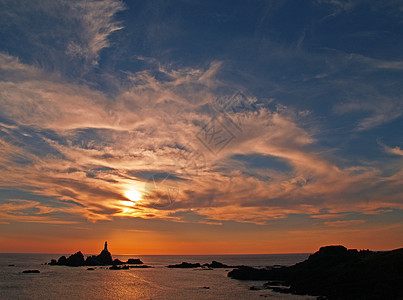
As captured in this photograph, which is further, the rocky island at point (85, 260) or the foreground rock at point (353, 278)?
the rocky island at point (85, 260)

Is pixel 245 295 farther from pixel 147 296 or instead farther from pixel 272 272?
pixel 272 272

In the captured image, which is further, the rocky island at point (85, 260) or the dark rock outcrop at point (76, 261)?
the rocky island at point (85, 260)

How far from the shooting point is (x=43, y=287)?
84750 mm

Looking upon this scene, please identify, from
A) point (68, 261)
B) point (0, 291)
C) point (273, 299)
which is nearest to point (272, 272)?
point (273, 299)

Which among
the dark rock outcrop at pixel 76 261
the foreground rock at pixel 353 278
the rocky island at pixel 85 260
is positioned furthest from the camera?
the rocky island at pixel 85 260

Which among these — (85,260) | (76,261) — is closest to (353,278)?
(76,261)

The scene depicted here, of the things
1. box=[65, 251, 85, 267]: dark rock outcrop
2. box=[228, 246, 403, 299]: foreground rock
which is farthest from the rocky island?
box=[228, 246, 403, 299]: foreground rock

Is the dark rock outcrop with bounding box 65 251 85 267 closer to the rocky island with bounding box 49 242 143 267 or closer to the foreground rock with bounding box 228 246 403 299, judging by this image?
the rocky island with bounding box 49 242 143 267

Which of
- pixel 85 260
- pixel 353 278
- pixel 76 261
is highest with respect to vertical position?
pixel 353 278

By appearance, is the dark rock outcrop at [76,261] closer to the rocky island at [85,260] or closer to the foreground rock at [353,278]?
the rocky island at [85,260]

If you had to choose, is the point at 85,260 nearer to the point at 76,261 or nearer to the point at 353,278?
the point at 76,261

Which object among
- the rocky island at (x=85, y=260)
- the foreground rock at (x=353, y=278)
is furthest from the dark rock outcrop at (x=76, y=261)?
the foreground rock at (x=353, y=278)

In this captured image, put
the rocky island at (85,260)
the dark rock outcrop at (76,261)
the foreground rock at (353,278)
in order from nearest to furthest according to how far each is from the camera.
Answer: the foreground rock at (353,278)
the dark rock outcrop at (76,261)
the rocky island at (85,260)

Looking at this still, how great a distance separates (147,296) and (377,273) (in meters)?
53.6
